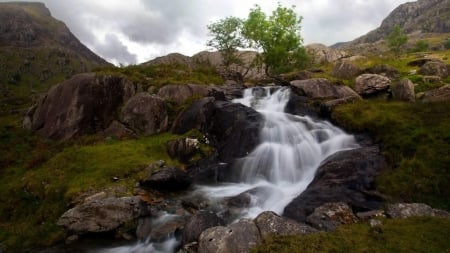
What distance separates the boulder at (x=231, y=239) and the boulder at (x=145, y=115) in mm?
18319

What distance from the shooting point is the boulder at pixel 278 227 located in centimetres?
1268

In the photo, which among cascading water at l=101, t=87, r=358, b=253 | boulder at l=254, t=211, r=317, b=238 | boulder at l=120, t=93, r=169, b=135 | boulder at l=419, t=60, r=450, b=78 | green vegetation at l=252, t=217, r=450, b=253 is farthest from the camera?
boulder at l=419, t=60, r=450, b=78

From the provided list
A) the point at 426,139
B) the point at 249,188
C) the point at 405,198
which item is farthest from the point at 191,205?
the point at 426,139

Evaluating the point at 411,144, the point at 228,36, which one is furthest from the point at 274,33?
the point at 411,144

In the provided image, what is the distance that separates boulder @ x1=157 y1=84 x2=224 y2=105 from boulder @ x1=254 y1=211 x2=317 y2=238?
21446 mm

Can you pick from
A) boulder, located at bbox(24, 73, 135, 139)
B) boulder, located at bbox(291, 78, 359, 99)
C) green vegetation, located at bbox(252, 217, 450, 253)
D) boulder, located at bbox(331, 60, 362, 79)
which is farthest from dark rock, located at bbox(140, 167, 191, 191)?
boulder, located at bbox(331, 60, 362, 79)

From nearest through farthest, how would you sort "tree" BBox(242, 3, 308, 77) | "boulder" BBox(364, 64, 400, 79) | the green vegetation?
the green vegetation
"boulder" BBox(364, 64, 400, 79)
"tree" BBox(242, 3, 308, 77)

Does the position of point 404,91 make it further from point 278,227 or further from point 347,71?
point 278,227

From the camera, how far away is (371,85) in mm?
31641

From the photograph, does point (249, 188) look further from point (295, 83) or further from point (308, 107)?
point (295, 83)

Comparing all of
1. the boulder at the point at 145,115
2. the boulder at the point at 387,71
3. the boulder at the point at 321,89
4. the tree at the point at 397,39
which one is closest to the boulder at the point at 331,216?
the boulder at the point at 145,115

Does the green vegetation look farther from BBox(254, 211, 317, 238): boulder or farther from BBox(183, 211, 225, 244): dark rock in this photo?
BBox(183, 211, 225, 244): dark rock

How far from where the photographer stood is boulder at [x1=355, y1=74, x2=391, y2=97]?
101 ft

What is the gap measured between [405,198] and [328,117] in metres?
12.6
